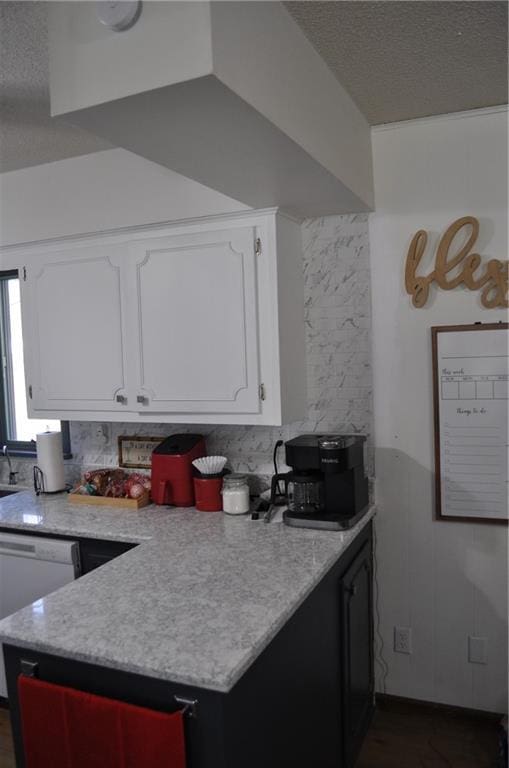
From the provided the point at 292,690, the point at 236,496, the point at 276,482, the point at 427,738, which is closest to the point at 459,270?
the point at 276,482

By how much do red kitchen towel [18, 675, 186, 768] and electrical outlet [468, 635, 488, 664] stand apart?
1.51m

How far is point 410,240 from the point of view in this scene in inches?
95.6

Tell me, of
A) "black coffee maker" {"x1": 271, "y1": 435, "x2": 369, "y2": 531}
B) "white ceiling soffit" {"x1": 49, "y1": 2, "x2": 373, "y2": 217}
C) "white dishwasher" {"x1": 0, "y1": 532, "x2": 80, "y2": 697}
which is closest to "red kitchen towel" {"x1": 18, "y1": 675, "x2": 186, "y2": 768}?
"white dishwasher" {"x1": 0, "y1": 532, "x2": 80, "y2": 697}

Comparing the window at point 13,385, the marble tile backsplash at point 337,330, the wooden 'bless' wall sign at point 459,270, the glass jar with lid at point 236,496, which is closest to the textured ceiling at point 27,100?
the window at point 13,385

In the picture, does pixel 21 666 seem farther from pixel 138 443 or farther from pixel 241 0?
pixel 241 0

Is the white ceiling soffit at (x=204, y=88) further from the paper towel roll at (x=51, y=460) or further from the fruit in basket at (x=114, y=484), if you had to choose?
the paper towel roll at (x=51, y=460)

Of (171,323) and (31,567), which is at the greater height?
(171,323)

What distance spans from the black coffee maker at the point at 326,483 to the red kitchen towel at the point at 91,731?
0.99 meters

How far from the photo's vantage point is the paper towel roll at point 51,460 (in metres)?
2.92

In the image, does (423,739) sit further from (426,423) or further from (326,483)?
(426,423)

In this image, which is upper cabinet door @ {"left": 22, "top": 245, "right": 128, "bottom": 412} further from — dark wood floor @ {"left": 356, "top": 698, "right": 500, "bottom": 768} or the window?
dark wood floor @ {"left": 356, "top": 698, "right": 500, "bottom": 768}

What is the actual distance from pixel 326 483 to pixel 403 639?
0.85 meters

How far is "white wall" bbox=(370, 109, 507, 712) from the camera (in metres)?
2.33

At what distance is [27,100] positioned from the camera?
83.2 inches
